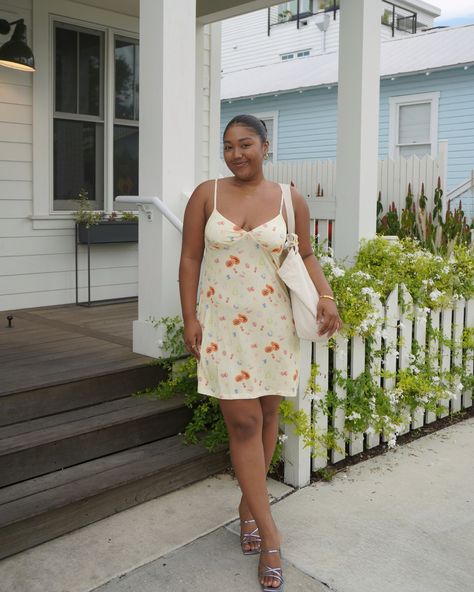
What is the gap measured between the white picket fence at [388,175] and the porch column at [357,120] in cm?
259

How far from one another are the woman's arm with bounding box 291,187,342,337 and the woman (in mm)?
60

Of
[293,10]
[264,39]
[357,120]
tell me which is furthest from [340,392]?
[264,39]

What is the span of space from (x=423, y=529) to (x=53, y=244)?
4.10 m

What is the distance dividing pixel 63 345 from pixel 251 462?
2.19 metres

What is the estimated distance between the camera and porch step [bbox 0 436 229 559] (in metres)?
2.90

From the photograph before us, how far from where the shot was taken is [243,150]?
274 cm

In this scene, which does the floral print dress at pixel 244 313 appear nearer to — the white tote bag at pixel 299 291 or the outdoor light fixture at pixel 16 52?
the white tote bag at pixel 299 291

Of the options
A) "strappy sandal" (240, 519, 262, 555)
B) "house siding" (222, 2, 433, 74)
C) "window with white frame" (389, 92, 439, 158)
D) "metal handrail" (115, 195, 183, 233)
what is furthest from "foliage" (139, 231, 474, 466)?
"house siding" (222, 2, 433, 74)

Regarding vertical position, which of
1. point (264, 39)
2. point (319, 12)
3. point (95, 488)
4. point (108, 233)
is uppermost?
point (319, 12)

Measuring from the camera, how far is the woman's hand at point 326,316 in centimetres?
286

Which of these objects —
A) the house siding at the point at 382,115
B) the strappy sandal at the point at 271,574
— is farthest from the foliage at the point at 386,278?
the house siding at the point at 382,115

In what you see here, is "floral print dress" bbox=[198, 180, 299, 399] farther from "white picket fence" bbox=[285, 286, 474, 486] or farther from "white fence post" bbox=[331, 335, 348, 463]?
"white fence post" bbox=[331, 335, 348, 463]

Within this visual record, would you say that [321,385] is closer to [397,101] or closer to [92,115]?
[92,115]

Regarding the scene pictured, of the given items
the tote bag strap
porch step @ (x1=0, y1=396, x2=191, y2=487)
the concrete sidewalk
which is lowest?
the concrete sidewalk
